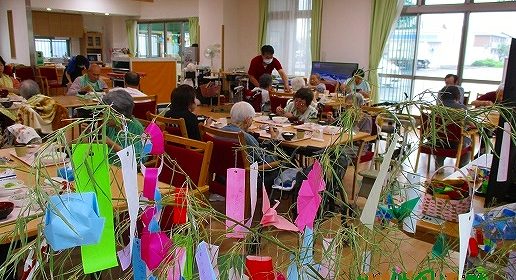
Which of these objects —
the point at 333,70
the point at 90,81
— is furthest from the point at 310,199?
the point at 333,70

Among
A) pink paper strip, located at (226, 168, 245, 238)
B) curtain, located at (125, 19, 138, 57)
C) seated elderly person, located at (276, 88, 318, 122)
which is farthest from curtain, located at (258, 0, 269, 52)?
pink paper strip, located at (226, 168, 245, 238)

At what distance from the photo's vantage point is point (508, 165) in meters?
1.35

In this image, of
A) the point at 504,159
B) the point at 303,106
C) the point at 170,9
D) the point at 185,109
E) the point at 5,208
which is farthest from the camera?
the point at 170,9

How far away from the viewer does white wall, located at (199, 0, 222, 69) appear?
10.1 metres

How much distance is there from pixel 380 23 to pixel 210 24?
409cm

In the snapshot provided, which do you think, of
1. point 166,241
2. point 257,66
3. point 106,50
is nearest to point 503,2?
point 257,66

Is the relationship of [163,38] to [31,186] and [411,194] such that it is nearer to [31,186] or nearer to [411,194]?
[411,194]

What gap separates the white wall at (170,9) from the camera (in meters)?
11.5

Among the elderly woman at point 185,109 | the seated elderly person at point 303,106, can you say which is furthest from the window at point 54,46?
the elderly woman at point 185,109

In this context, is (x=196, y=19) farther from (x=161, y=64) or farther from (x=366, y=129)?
(x=366, y=129)

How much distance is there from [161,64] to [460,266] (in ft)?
28.6

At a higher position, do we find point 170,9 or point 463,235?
point 170,9

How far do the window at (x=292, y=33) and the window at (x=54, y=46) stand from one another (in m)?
7.01

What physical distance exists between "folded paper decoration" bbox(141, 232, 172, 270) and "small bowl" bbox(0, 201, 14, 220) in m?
0.99
